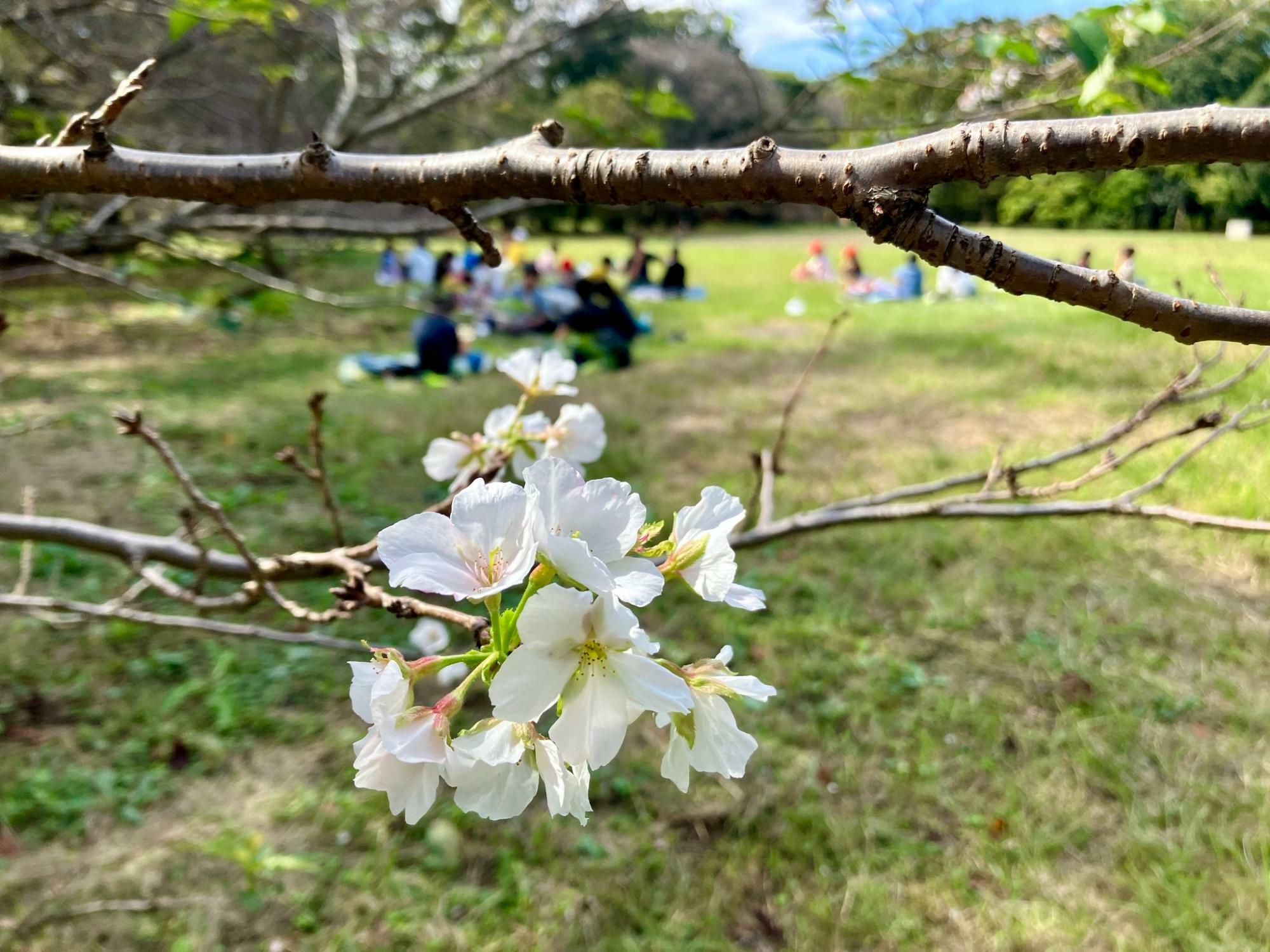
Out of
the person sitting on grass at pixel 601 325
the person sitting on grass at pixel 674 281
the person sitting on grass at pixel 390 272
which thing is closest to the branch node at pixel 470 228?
the person sitting on grass at pixel 601 325

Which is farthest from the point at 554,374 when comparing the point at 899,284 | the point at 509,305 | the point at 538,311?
the point at 899,284

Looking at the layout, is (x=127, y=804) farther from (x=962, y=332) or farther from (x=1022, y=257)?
(x=962, y=332)

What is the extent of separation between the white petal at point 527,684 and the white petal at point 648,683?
0.04 m

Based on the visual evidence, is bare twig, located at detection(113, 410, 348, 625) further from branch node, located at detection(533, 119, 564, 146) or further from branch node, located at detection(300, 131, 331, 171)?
branch node, located at detection(533, 119, 564, 146)

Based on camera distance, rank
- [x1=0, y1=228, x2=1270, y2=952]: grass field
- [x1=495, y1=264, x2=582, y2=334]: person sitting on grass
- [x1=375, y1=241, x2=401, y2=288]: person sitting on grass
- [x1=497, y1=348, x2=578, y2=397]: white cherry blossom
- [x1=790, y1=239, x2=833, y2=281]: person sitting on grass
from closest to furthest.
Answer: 1. [x1=497, y1=348, x2=578, y2=397]: white cherry blossom
2. [x1=0, y1=228, x2=1270, y2=952]: grass field
3. [x1=495, y1=264, x2=582, y2=334]: person sitting on grass
4. [x1=375, y1=241, x2=401, y2=288]: person sitting on grass
5. [x1=790, y1=239, x2=833, y2=281]: person sitting on grass

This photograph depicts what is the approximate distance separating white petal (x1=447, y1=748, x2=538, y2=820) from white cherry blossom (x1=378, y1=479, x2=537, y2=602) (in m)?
0.13

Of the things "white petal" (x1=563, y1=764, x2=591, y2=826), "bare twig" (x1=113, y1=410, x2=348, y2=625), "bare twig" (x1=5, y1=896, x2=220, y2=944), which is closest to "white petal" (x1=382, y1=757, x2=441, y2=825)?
"white petal" (x1=563, y1=764, x2=591, y2=826)

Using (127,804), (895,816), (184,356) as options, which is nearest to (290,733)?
(127,804)

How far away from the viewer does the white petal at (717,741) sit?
634 millimetres

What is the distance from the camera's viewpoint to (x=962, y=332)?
818cm

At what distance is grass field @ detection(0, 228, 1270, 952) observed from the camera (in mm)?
1907

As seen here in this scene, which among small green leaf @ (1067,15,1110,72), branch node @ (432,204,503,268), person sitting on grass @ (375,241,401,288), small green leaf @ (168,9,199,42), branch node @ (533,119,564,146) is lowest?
person sitting on grass @ (375,241,401,288)

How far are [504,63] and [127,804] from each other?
2781 mm

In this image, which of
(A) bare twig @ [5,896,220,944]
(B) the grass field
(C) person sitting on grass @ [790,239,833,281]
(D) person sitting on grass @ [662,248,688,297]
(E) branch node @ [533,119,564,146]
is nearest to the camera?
(E) branch node @ [533,119,564,146]
